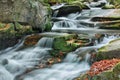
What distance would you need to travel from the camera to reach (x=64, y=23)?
18219mm

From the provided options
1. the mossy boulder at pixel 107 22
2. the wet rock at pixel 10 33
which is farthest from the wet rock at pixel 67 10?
the wet rock at pixel 10 33

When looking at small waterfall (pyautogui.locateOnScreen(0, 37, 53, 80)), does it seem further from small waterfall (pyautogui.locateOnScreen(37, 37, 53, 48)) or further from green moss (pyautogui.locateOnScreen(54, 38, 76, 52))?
green moss (pyautogui.locateOnScreen(54, 38, 76, 52))

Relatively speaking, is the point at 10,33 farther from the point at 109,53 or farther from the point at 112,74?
the point at 112,74

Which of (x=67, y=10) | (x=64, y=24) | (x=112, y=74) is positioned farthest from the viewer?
(x=67, y=10)

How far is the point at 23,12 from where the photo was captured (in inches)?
570

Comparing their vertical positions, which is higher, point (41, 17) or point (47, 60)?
point (41, 17)

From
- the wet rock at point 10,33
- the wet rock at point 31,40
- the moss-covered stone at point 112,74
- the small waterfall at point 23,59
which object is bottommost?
the small waterfall at point 23,59

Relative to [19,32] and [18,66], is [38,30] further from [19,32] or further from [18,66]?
[18,66]

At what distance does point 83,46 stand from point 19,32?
3.69m

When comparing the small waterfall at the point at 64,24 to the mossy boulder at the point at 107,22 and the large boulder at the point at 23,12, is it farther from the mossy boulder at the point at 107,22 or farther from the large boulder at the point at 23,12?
the large boulder at the point at 23,12

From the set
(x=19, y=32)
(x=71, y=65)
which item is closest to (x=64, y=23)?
(x=19, y=32)

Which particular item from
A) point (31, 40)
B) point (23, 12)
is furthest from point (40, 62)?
point (23, 12)

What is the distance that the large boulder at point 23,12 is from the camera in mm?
13906

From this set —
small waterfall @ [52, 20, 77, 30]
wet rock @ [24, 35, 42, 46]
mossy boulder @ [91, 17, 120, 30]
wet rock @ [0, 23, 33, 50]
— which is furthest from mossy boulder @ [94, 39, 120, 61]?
small waterfall @ [52, 20, 77, 30]
